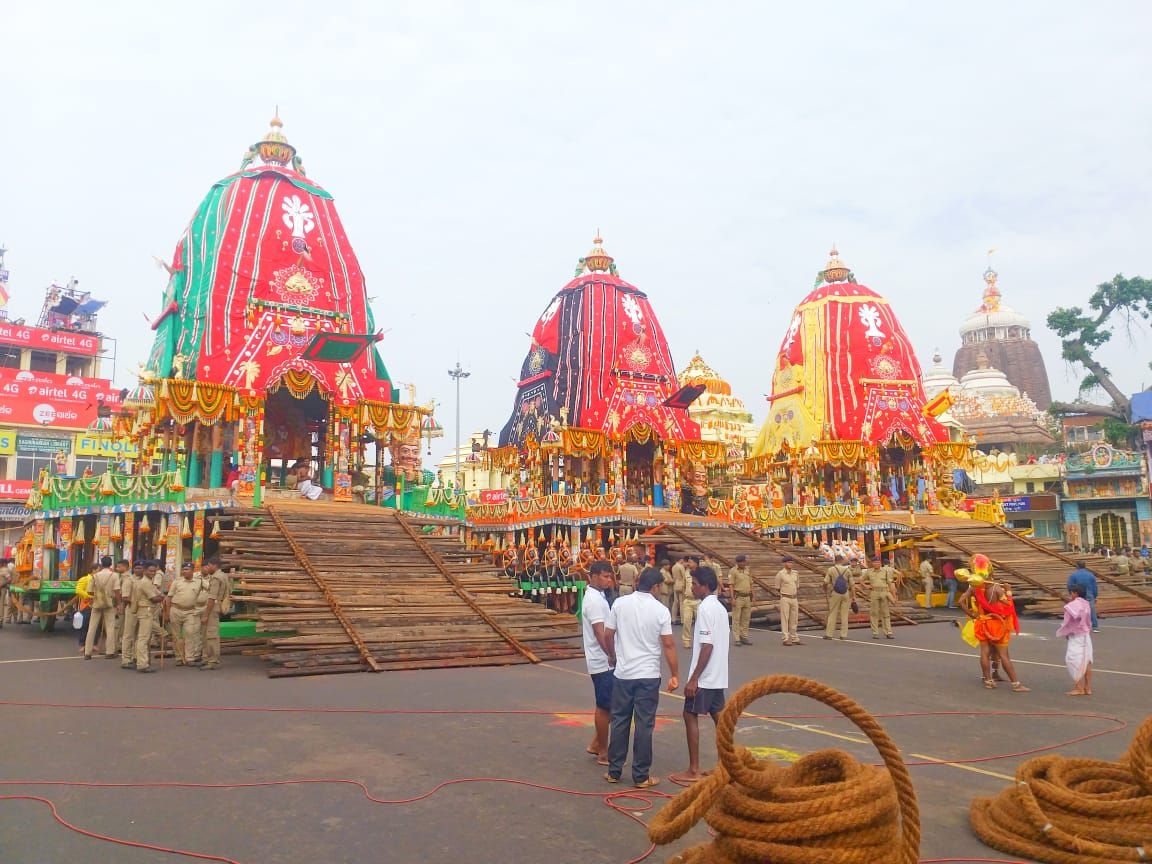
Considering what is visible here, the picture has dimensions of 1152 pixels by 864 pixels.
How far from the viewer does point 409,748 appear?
6.43 metres

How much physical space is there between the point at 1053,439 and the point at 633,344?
30.7m

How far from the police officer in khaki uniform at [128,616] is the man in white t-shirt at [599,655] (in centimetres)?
742

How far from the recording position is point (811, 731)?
7.08 metres

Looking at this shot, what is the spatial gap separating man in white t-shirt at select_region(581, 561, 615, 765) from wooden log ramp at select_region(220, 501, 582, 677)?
15.9 ft

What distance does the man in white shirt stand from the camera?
5508mm

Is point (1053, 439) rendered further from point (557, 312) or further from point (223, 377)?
point (223, 377)

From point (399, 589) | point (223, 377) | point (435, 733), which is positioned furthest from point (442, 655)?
point (223, 377)

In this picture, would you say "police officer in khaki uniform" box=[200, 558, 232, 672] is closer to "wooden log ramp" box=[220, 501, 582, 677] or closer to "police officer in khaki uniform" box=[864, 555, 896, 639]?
"wooden log ramp" box=[220, 501, 582, 677]

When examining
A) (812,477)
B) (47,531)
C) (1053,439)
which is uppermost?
(1053,439)

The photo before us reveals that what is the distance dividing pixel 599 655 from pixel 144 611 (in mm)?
7289

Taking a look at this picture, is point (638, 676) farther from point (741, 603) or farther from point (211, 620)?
point (741, 603)

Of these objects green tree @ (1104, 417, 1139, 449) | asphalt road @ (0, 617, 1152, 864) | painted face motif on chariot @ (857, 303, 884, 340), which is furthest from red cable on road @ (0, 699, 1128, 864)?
green tree @ (1104, 417, 1139, 449)

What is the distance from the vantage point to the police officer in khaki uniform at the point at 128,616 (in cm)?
1090

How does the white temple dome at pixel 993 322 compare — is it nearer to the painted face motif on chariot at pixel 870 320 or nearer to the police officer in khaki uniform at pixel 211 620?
the painted face motif on chariot at pixel 870 320
